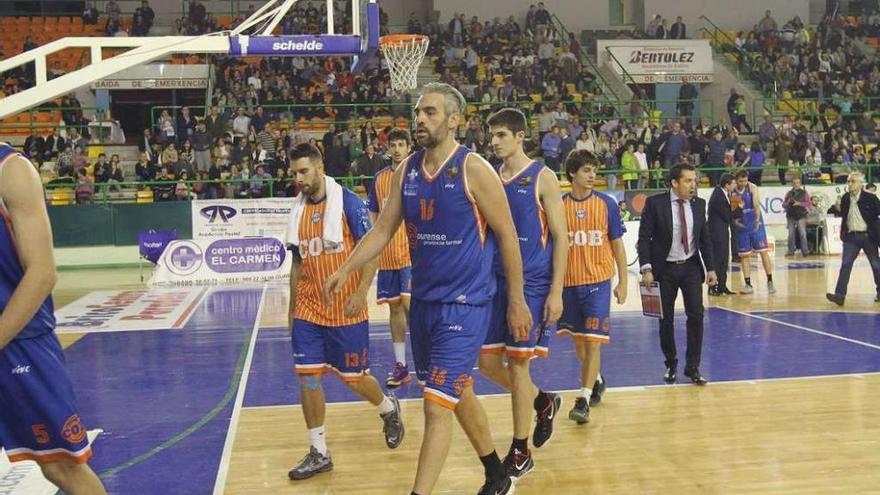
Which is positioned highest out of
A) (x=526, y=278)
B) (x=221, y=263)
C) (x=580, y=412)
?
(x=526, y=278)

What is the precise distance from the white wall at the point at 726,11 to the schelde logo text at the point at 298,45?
26851mm

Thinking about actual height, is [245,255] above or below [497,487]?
above

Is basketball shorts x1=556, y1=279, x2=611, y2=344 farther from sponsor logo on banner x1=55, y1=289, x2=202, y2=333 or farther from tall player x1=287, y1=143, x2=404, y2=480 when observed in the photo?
sponsor logo on banner x1=55, y1=289, x2=202, y2=333

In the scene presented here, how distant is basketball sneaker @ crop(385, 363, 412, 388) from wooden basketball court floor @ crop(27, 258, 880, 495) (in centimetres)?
9

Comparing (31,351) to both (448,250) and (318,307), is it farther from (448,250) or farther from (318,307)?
(318,307)

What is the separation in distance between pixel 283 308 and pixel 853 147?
66.2 feet

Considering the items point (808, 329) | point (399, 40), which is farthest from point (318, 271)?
point (399, 40)

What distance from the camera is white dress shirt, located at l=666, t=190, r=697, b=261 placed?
9062mm

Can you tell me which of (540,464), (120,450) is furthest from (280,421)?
(540,464)

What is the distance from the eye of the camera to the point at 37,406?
3.88 metres

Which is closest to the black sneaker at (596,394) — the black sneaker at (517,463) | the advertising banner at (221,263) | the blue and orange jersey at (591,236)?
the blue and orange jersey at (591,236)

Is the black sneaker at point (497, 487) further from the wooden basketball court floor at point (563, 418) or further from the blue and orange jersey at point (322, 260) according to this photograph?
the blue and orange jersey at point (322, 260)

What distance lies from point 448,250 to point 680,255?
4334 millimetres

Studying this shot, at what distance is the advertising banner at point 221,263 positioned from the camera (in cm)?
2038
